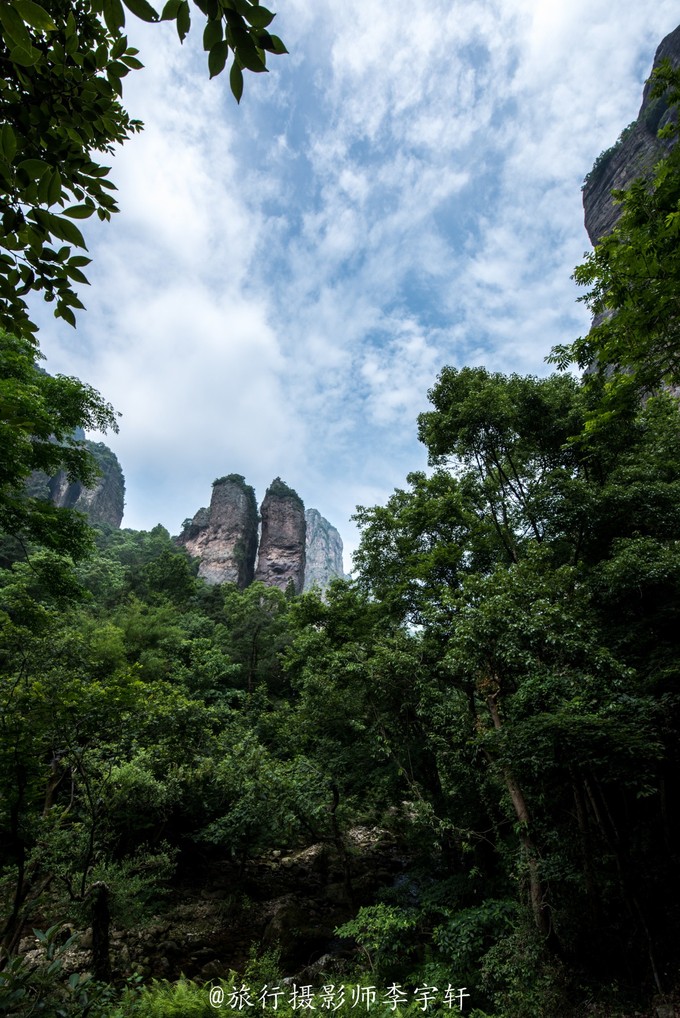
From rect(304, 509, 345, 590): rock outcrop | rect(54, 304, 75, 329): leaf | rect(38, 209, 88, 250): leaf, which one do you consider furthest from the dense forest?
rect(304, 509, 345, 590): rock outcrop

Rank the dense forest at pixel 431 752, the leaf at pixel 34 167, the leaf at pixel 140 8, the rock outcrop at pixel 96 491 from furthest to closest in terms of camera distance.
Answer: the rock outcrop at pixel 96 491 → the dense forest at pixel 431 752 → the leaf at pixel 34 167 → the leaf at pixel 140 8

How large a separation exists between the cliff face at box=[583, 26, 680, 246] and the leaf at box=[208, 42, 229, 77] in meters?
28.4

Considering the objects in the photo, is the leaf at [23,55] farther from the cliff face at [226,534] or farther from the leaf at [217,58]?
→ the cliff face at [226,534]

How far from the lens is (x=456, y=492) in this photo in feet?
30.8

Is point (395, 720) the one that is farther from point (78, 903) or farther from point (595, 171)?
point (595, 171)

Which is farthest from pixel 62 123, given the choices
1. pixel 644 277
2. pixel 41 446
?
pixel 41 446

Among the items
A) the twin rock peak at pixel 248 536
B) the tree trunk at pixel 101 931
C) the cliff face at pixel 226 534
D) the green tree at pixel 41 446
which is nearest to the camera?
the tree trunk at pixel 101 931

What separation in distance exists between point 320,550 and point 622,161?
79.4m

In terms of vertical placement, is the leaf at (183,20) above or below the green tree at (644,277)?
below

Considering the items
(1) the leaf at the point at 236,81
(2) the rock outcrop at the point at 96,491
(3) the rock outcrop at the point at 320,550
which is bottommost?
(1) the leaf at the point at 236,81

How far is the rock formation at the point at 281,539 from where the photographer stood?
40188 mm

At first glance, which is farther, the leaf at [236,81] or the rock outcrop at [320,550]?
the rock outcrop at [320,550]

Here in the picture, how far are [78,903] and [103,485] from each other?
50.3 m

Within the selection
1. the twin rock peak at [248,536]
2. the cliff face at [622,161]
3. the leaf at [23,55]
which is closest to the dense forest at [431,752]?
the leaf at [23,55]
